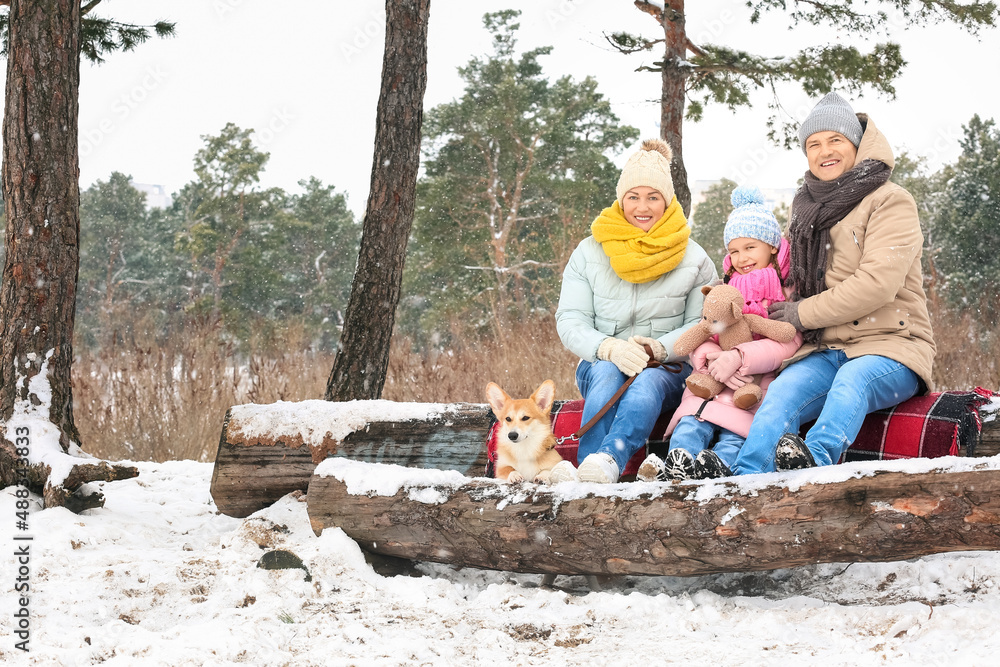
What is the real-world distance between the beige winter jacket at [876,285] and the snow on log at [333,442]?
77.1 inches

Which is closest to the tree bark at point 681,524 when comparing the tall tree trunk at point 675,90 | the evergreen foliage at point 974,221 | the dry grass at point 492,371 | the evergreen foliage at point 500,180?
the dry grass at point 492,371

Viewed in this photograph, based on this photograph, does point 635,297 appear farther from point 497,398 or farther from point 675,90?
point 675,90

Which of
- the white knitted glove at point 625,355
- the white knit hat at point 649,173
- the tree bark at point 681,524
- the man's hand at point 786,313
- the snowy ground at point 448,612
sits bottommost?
the snowy ground at point 448,612

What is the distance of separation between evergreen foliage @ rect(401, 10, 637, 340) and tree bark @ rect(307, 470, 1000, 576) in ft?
59.3

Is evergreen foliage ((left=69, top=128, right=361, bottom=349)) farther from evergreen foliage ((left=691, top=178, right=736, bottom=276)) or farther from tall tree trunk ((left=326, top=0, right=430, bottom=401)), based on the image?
tall tree trunk ((left=326, top=0, right=430, bottom=401))

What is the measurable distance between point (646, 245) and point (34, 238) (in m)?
3.65

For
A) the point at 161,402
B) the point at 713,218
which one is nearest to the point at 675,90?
the point at 161,402

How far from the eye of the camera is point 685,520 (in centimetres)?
324

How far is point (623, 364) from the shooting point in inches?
160

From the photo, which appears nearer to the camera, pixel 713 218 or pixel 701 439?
pixel 701 439

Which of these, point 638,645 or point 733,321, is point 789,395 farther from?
point 638,645

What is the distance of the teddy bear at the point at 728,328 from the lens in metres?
3.79

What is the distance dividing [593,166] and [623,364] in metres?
19.4

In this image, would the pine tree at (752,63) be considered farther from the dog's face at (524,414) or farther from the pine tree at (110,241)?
the pine tree at (110,241)
